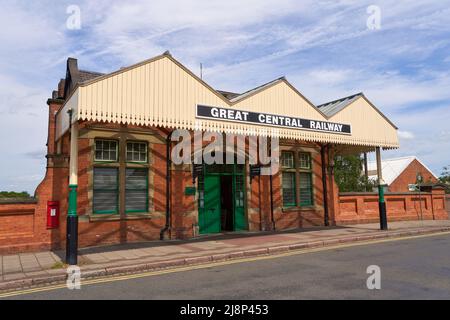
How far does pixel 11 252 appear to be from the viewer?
10242mm

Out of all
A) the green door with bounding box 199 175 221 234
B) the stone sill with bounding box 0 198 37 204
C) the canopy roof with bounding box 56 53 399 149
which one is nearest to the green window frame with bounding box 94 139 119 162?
the canopy roof with bounding box 56 53 399 149

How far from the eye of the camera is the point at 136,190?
1259cm

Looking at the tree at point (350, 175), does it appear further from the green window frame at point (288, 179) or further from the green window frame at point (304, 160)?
the green window frame at point (288, 179)

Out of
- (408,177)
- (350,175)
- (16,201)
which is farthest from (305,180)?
(408,177)

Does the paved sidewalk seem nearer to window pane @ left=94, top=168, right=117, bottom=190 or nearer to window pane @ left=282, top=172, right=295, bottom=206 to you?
window pane @ left=94, top=168, right=117, bottom=190

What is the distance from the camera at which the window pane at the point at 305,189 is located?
16747 millimetres

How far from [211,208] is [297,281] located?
26.0 ft

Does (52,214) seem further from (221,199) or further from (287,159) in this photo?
(287,159)

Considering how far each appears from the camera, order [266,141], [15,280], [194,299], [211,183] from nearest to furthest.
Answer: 1. [194,299]
2. [15,280]
3. [211,183]
4. [266,141]

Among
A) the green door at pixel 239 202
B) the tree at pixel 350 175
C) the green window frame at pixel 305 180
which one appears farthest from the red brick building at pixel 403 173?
the green door at pixel 239 202

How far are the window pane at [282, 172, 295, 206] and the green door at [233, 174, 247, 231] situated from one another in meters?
2.16

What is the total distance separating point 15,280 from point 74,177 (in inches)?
110
